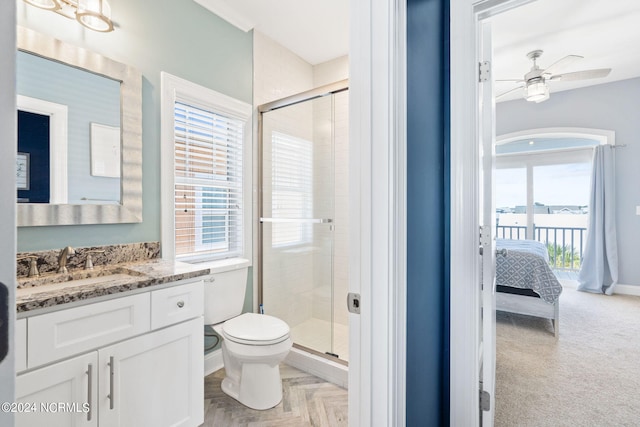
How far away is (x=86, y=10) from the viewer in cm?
156

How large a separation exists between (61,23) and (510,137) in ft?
17.8

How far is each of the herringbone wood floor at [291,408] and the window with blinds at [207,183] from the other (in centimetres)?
98

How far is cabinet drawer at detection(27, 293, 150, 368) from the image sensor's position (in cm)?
110

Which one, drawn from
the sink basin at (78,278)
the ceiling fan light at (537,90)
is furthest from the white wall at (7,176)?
the ceiling fan light at (537,90)

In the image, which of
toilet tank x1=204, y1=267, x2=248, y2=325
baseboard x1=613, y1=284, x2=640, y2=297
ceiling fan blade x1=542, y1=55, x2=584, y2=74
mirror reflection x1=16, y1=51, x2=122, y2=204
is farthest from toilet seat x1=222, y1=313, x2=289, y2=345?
baseboard x1=613, y1=284, x2=640, y2=297

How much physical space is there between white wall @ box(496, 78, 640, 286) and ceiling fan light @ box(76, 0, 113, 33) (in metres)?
5.40

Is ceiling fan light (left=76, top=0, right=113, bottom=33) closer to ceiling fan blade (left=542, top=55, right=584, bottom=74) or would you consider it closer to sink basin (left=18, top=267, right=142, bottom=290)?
sink basin (left=18, top=267, right=142, bottom=290)

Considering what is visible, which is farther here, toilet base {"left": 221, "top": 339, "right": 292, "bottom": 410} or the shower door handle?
the shower door handle

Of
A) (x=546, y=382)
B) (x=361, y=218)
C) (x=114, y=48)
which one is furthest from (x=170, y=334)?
(x=546, y=382)

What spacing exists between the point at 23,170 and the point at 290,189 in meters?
→ 1.69

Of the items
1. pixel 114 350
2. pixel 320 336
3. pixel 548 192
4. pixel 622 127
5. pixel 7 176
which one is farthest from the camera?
pixel 548 192

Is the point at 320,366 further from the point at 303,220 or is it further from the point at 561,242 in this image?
the point at 561,242

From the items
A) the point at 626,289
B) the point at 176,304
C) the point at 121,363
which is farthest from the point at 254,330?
the point at 626,289

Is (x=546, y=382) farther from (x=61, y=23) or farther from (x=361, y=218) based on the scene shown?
(x=61, y=23)
